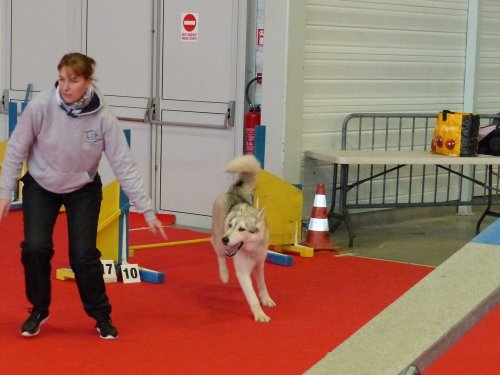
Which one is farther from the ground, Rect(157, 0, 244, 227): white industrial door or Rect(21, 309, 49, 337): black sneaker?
Rect(157, 0, 244, 227): white industrial door

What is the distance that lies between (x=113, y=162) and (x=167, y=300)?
143 cm

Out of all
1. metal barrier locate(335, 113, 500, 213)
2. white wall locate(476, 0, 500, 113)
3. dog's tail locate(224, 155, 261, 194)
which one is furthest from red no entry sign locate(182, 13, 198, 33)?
white wall locate(476, 0, 500, 113)

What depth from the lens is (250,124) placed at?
9.12m

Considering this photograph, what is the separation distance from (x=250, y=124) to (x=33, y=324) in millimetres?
3914

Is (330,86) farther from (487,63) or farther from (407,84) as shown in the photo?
(487,63)

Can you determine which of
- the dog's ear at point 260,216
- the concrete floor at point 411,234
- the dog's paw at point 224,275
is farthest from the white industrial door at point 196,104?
the dog's ear at point 260,216

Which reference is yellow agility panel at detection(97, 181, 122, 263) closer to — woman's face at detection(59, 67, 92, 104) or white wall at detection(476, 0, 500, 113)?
woman's face at detection(59, 67, 92, 104)

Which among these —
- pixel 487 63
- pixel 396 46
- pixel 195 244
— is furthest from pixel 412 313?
pixel 487 63

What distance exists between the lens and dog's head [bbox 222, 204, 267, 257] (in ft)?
20.2

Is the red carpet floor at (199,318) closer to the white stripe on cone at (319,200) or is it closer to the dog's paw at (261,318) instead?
the dog's paw at (261,318)

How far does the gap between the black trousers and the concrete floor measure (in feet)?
10.7

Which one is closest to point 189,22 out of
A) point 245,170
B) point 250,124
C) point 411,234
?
point 250,124

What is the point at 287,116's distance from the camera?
883 cm

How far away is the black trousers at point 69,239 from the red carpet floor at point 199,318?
25 cm
